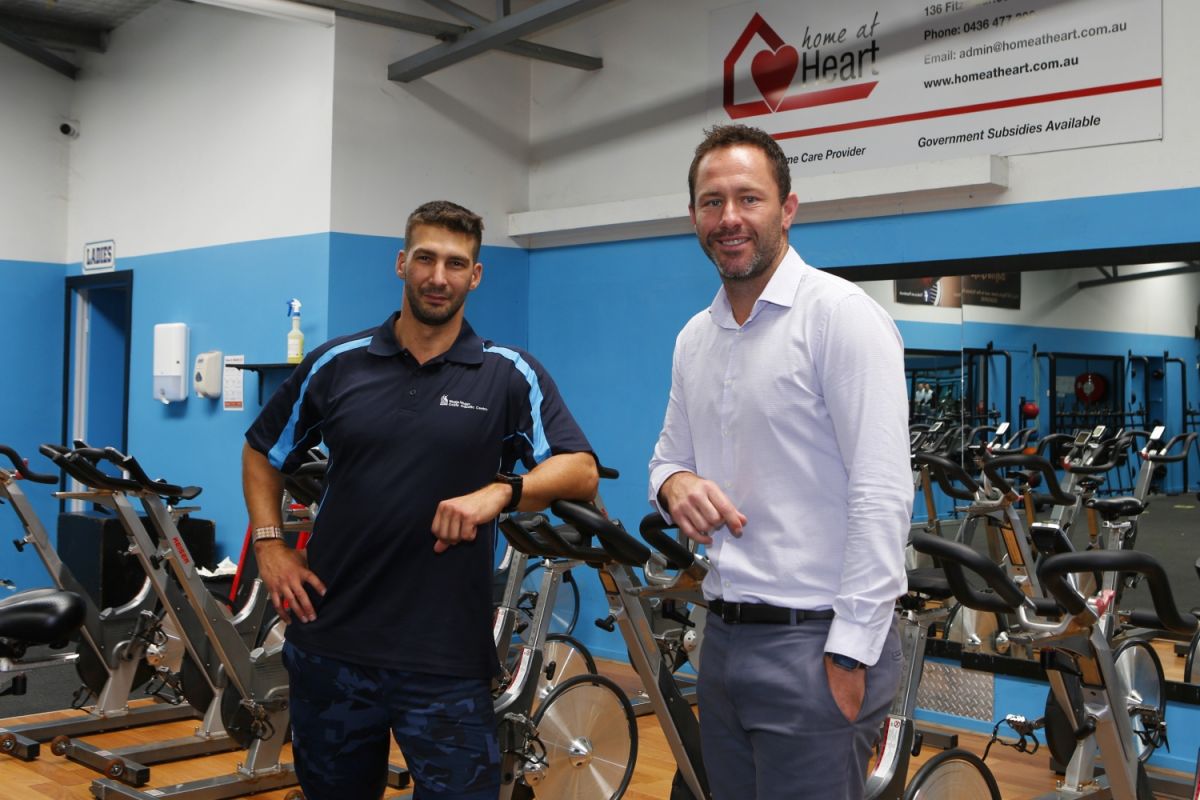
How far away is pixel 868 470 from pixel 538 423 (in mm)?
895

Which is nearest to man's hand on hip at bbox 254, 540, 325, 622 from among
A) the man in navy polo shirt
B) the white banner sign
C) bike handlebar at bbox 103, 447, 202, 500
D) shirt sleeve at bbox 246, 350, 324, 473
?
the man in navy polo shirt

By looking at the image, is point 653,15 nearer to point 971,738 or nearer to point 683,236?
point 683,236

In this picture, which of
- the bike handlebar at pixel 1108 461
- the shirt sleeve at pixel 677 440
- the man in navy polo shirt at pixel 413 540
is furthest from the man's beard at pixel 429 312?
the bike handlebar at pixel 1108 461

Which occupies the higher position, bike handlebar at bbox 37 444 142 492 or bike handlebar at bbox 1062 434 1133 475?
bike handlebar at bbox 1062 434 1133 475

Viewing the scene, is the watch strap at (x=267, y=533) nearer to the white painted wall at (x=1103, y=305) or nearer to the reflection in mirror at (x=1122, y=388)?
the white painted wall at (x=1103, y=305)

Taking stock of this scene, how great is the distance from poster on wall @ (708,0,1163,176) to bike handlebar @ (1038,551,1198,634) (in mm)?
2817

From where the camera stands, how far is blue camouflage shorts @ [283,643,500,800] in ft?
7.38

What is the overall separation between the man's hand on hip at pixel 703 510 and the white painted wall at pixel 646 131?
11.5ft

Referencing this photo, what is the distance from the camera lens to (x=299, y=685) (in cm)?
234

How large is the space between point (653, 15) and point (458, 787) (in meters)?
5.16

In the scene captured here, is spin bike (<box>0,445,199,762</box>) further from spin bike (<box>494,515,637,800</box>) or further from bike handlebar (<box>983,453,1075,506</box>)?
bike handlebar (<box>983,453,1075,506</box>)

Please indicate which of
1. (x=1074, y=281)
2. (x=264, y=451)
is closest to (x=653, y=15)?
(x=1074, y=281)

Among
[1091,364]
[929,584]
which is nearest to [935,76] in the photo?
[1091,364]

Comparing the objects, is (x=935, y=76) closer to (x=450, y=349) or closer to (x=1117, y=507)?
(x=1117, y=507)
